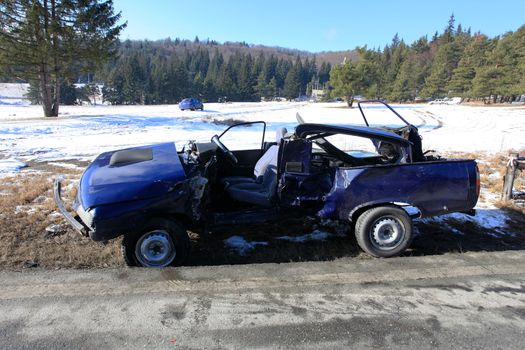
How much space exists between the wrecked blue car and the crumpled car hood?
0.01m

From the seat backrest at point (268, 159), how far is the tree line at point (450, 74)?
174 ft

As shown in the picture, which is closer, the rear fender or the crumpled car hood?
the crumpled car hood

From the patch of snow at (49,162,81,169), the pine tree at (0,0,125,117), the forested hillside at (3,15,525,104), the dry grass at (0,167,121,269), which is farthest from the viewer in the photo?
the forested hillside at (3,15,525,104)

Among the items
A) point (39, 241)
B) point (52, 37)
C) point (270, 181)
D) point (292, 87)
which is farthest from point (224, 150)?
point (292, 87)

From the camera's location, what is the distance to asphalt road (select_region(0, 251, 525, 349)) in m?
2.73

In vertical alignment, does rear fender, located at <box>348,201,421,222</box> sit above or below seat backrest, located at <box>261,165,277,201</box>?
below

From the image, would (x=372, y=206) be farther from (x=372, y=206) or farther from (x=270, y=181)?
(x=270, y=181)

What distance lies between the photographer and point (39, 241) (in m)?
4.67

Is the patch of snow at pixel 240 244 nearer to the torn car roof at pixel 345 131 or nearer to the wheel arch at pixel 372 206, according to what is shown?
the wheel arch at pixel 372 206

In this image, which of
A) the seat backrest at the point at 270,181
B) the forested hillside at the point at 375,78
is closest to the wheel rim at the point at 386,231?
the seat backrest at the point at 270,181

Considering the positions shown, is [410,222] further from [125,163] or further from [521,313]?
[125,163]

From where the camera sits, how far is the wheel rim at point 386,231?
4.36 metres

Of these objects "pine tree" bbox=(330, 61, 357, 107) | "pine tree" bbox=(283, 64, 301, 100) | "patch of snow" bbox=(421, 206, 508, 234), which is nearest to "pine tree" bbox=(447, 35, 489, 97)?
"pine tree" bbox=(330, 61, 357, 107)

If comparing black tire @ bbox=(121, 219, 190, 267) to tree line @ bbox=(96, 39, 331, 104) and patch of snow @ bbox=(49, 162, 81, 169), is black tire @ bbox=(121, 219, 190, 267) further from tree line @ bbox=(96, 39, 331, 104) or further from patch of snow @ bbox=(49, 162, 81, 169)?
tree line @ bbox=(96, 39, 331, 104)
